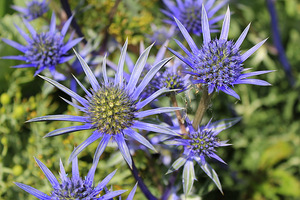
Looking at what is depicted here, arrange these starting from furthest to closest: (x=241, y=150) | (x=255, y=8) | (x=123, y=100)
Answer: (x=255, y=8) → (x=241, y=150) → (x=123, y=100)

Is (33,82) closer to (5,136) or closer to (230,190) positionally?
(5,136)

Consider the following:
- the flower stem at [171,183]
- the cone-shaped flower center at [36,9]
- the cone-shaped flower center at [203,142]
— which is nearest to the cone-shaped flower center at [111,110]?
the cone-shaped flower center at [203,142]

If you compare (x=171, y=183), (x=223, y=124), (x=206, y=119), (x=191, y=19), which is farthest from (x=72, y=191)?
(x=191, y=19)

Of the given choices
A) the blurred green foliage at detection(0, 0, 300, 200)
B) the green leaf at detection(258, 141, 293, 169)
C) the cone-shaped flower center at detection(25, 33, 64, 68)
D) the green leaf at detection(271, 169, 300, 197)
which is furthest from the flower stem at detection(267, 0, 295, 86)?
the cone-shaped flower center at detection(25, 33, 64, 68)

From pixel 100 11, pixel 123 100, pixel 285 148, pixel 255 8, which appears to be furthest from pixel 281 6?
pixel 123 100

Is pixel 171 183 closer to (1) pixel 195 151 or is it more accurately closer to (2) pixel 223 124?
(1) pixel 195 151
